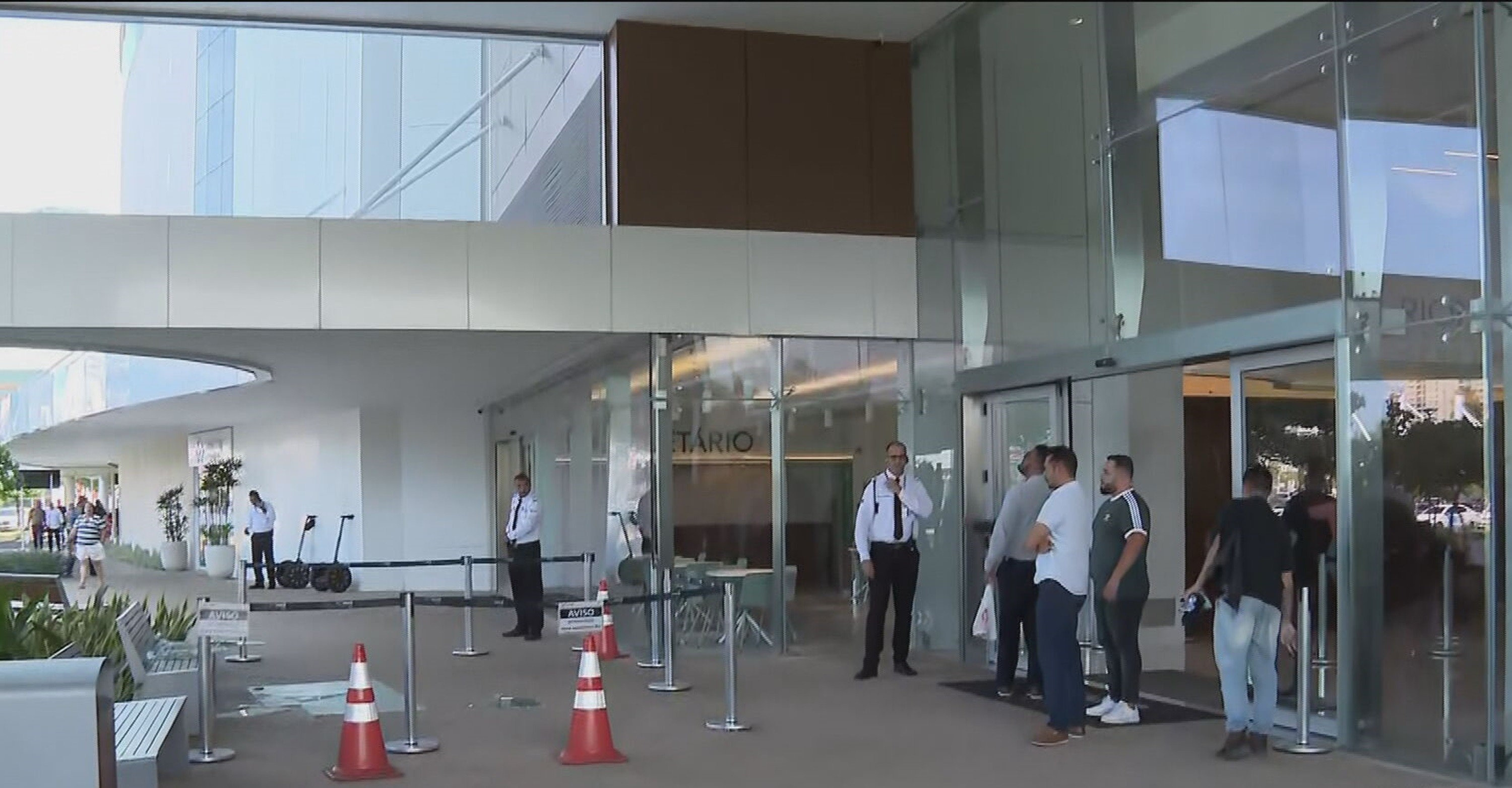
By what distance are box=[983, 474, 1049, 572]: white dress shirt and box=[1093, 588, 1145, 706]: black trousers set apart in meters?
0.86

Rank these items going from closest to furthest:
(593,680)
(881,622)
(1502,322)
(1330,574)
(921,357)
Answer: (1502,322) → (593,680) → (1330,574) → (881,622) → (921,357)

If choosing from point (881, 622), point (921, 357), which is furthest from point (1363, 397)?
point (921, 357)

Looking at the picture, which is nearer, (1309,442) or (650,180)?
(1309,442)

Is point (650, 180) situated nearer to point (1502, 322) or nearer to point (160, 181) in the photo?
point (160, 181)

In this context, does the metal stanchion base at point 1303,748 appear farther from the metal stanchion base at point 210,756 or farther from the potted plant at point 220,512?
the potted plant at point 220,512

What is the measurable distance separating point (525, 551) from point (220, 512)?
15.9 metres

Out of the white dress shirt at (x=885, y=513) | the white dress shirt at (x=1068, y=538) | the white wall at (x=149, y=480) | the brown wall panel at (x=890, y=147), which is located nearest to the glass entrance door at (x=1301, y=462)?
the white dress shirt at (x=1068, y=538)

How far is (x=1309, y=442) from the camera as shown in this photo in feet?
28.1

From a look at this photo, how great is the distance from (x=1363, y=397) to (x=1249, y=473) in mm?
705

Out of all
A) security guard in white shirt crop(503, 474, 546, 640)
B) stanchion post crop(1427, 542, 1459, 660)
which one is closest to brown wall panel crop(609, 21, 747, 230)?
security guard in white shirt crop(503, 474, 546, 640)

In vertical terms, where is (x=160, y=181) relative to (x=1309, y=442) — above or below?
above

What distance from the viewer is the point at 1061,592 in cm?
780

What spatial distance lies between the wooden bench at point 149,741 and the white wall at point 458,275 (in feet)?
13.1

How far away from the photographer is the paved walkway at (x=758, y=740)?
23.1ft
